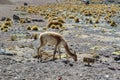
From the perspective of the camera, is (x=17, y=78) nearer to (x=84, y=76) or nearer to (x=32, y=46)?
(x=84, y=76)

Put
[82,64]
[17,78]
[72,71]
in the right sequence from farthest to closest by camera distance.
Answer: [82,64]
[72,71]
[17,78]

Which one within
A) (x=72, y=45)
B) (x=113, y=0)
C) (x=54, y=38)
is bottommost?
(x=113, y=0)

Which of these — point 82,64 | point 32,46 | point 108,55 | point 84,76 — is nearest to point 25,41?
point 32,46

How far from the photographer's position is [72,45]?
910 inches

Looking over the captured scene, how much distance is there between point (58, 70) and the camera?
48.8 ft

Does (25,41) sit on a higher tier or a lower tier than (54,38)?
lower

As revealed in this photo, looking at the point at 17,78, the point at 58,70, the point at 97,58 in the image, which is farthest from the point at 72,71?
the point at 97,58

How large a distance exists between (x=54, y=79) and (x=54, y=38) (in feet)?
12.1

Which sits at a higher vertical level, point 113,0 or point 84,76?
point 84,76

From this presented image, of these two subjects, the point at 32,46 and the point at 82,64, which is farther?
the point at 32,46

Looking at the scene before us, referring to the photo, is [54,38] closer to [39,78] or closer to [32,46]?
[39,78]

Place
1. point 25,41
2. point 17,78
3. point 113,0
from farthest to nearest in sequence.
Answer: point 113,0 < point 25,41 < point 17,78

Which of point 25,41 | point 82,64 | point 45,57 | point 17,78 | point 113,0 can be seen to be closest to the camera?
point 17,78

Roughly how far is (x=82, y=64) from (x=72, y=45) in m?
6.85
